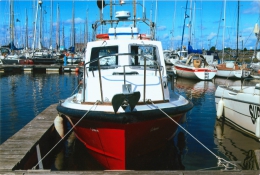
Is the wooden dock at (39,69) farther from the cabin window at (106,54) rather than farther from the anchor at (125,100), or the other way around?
the anchor at (125,100)

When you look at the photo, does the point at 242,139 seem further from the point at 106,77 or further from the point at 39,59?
the point at 39,59

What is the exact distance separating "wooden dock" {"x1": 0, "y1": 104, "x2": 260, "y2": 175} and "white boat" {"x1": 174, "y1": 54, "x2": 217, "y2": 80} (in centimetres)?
1955

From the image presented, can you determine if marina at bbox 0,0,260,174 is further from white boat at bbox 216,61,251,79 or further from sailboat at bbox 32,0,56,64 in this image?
sailboat at bbox 32,0,56,64

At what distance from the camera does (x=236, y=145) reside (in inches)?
343

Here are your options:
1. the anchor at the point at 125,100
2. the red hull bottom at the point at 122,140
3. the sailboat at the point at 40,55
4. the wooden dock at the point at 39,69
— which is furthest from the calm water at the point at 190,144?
the sailboat at the point at 40,55

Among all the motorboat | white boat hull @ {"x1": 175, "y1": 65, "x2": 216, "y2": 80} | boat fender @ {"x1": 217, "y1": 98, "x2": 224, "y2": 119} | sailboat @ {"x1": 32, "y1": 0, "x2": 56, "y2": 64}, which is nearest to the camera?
the motorboat

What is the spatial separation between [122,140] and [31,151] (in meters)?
2.10

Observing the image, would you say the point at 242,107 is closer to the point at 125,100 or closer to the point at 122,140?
the point at 122,140

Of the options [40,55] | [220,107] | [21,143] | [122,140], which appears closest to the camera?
[122,140]

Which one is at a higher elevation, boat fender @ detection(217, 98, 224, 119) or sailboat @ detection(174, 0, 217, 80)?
sailboat @ detection(174, 0, 217, 80)

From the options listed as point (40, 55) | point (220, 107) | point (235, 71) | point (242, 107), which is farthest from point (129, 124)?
point (40, 55)

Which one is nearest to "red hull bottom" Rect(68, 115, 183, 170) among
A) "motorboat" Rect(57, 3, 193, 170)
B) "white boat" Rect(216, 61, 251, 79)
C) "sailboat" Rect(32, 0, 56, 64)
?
"motorboat" Rect(57, 3, 193, 170)

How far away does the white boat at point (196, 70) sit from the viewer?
2675cm

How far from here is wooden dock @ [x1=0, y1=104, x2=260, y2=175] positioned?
508cm
